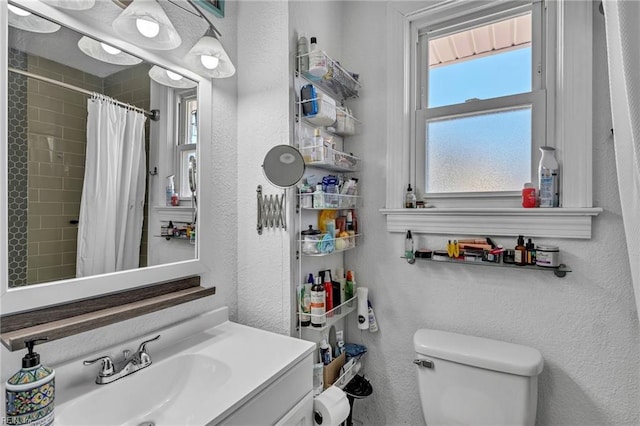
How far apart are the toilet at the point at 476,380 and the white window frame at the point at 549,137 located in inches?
19.0

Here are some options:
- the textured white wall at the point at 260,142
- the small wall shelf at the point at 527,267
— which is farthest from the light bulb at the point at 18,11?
the small wall shelf at the point at 527,267

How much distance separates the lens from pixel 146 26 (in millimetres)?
996

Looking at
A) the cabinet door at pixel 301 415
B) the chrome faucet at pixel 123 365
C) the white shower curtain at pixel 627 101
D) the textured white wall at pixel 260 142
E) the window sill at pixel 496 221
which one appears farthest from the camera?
the textured white wall at pixel 260 142

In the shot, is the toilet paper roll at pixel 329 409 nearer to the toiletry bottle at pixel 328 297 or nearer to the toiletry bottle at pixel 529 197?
the toiletry bottle at pixel 328 297

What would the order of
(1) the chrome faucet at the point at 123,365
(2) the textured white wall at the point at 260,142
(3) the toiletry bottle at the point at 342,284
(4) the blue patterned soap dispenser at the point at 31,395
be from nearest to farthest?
(4) the blue patterned soap dispenser at the point at 31,395 < (1) the chrome faucet at the point at 123,365 < (2) the textured white wall at the point at 260,142 < (3) the toiletry bottle at the point at 342,284

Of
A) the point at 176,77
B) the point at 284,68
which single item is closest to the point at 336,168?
the point at 284,68

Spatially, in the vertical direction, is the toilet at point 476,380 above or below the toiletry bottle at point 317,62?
below

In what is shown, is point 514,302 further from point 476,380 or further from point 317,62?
point 317,62

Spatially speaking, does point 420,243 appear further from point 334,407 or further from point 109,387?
point 109,387

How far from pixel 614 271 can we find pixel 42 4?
207 centimetres

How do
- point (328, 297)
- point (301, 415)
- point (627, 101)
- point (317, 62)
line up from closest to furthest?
point (627, 101) → point (301, 415) → point (317, 62) → point (328, 297)

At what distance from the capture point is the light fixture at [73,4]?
0.86 meters

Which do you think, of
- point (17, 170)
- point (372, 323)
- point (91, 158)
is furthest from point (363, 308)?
point (17, 170)

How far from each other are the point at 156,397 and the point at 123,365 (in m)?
0.14
